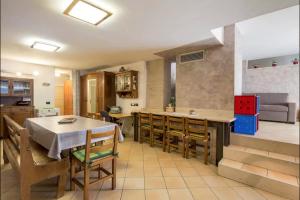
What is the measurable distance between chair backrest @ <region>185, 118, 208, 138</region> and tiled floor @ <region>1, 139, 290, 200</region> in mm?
562

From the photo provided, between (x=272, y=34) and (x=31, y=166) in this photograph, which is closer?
(x=31, y=166)

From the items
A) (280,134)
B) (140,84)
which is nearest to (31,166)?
(140,84)

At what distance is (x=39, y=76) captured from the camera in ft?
16.1

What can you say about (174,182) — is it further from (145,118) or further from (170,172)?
(145,118)

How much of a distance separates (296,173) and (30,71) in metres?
6.69

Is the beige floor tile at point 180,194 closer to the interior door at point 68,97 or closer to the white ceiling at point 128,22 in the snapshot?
the white ceiling at point 128,22

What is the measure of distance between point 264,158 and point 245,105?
0.90m

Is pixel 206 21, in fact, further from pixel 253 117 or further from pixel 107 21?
pixel 253 117

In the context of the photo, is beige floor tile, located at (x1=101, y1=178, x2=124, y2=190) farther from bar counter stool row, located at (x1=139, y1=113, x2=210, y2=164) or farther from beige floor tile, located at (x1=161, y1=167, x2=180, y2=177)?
bar counter stool row, located at (x1=139, y1=113, x2=210, y2=164)

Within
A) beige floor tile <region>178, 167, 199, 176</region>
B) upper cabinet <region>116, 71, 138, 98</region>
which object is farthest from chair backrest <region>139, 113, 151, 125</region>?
beige floor tile <region>178, 167, 199, 176</region>

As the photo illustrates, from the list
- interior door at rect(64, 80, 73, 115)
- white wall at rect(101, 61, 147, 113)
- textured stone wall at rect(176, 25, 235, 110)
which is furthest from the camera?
interior door at rect(64, 80, 73, 115)

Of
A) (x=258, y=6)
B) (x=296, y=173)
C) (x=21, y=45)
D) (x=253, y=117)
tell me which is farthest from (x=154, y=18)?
(x=21, y=45)

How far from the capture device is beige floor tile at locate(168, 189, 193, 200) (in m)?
1.75

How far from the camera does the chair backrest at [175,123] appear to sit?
2.93 metres
